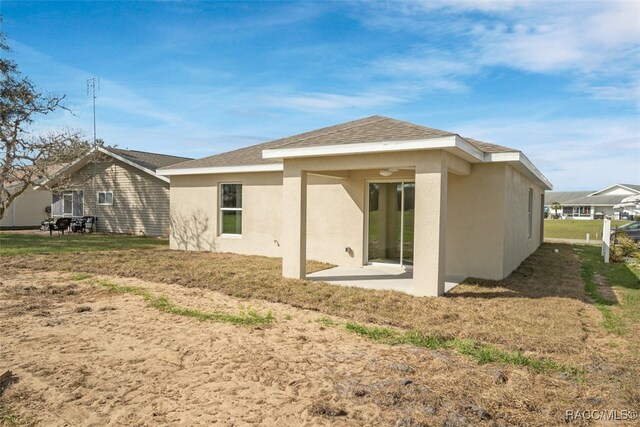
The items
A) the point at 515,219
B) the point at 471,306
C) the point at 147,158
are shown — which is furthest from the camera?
the point at 147,158

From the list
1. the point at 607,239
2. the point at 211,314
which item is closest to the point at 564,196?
the point at 607,239

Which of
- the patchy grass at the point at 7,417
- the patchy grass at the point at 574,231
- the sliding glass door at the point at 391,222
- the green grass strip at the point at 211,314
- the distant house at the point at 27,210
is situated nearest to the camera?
the patchy grass at the point at 7,417

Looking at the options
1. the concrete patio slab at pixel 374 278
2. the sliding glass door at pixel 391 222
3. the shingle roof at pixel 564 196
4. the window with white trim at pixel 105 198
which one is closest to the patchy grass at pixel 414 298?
the concrete patio slab at pixel 374 278

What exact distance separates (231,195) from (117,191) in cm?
1117

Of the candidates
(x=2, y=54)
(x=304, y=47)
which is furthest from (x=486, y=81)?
(x=2, y=54)

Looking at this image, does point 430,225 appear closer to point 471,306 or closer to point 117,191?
point 471,306

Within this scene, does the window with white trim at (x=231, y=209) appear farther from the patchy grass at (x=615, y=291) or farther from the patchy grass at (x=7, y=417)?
the patchy grass at (x=7, y=417)

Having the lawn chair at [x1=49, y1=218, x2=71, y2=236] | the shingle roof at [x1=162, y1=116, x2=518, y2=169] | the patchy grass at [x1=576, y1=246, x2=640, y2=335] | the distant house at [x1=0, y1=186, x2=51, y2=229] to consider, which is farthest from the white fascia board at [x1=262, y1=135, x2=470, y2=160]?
the distant house at [x1=0, y1=186, x2=51, y2=229]

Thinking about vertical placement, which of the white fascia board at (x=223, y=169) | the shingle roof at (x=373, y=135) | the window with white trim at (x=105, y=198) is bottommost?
the window with white trim at (x=105, y=198)

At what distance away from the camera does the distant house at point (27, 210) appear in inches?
1030

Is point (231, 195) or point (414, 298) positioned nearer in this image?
point (414, 298)

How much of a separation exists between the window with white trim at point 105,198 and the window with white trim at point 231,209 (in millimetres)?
11325

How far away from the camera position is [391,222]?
1140 centimetres

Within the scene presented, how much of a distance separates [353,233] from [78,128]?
18.1 meters
